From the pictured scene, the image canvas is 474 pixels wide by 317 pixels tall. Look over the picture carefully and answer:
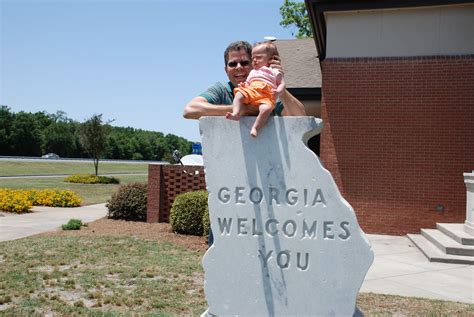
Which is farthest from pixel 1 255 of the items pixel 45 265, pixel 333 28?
pixel 333 28

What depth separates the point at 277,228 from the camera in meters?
3.36

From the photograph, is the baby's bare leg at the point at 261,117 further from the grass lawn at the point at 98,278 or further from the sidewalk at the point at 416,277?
the sidewalk at the point at 416,277

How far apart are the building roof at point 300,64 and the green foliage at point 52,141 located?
128ft

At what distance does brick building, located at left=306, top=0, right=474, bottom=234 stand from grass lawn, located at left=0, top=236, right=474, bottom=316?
188 inches

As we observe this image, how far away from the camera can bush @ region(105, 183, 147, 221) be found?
13.1 m

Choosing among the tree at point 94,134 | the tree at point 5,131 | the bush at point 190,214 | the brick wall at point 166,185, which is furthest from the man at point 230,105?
the tree at point 5,131

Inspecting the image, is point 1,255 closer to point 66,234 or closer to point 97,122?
point 66,234

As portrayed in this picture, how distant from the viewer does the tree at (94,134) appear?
88.9 ft

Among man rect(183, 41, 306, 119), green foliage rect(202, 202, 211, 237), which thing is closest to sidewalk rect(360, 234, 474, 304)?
green foliage rect(202, 202, 211, 237)

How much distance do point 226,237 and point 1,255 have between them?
6.31 meters

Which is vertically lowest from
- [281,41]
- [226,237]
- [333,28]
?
[226,237]

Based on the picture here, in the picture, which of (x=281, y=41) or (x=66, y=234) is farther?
(x=281, y=41)

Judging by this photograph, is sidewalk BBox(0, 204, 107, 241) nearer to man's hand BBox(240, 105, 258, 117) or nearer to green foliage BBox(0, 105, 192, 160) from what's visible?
man's hand BBox(240, 105, 258, 117)

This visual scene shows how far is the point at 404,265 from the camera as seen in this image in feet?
26.9
